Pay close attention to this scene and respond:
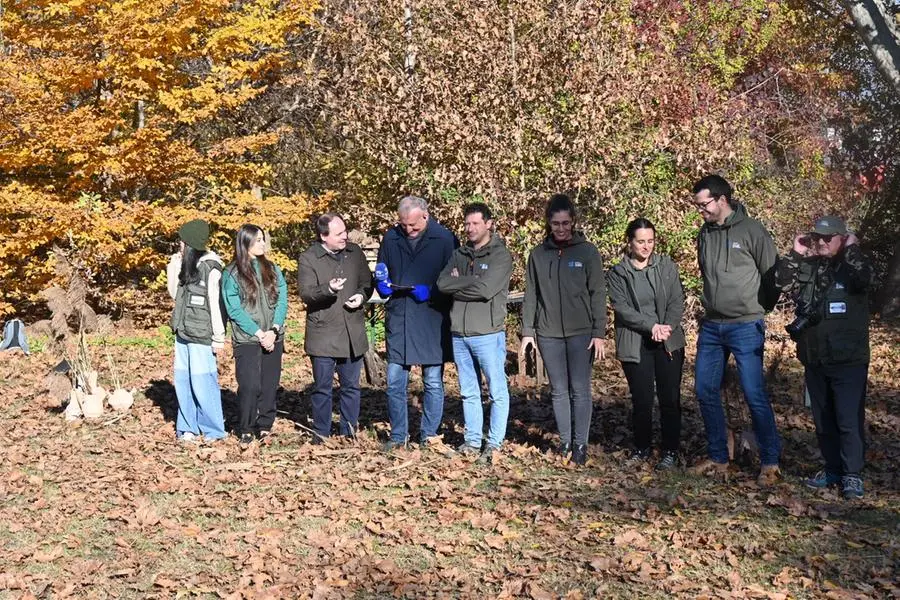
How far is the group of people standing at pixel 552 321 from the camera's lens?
6863 mm

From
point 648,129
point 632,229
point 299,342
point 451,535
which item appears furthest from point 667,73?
point 451,535

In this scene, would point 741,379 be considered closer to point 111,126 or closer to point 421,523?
point 421,523

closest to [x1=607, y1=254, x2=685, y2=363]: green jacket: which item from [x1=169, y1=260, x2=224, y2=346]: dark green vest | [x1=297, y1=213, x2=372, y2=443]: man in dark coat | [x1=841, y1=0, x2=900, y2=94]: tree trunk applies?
[x1=297, y1=213, x2=372, y2=443]: man in dark coat

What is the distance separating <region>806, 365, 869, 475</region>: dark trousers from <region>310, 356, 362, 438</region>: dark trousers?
3.76 metres

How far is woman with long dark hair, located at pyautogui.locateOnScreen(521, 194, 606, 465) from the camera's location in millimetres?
7621

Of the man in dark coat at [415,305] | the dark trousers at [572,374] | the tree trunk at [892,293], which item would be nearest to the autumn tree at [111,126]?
the man in dark coat at [415,305]

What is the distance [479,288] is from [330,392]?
1.81 meters

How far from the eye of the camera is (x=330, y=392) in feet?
28.6

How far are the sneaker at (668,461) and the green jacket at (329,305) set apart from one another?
8.75ft

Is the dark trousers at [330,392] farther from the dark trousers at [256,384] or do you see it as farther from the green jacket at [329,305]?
the dark trousers at [256,384]

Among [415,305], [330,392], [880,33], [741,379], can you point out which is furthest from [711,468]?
[880,33]

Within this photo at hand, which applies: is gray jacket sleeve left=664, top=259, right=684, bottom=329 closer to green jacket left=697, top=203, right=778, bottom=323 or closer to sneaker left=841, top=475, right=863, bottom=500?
green jacket left=697, top=203, right=778, bottom=323

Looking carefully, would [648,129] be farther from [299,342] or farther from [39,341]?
[39,341]

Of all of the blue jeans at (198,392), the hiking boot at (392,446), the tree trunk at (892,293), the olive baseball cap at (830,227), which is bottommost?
the hiking boot at (392,446)
